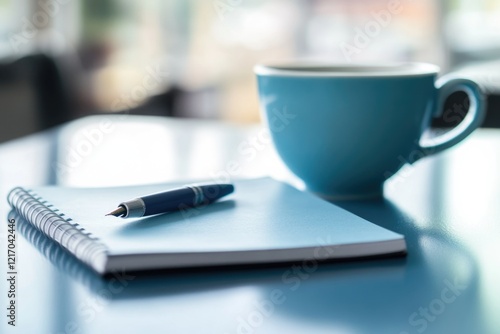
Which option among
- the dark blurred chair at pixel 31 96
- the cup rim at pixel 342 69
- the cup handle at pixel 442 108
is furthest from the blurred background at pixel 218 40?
the cup handle at pixel 442 108

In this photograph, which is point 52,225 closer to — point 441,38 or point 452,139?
point 452,139

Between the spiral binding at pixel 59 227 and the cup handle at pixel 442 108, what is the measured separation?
37 centimetres

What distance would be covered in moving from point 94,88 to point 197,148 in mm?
2452

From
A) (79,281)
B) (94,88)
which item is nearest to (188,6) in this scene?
(94,88)

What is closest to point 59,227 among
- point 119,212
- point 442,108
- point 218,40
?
point 119,212

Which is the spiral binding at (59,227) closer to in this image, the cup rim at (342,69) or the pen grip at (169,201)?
the pen grip at (169,201)

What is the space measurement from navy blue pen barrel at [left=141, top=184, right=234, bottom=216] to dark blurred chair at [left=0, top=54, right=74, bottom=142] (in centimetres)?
112

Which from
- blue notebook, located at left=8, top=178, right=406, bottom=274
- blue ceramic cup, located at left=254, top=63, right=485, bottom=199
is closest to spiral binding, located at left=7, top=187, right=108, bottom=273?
blue notebook, located at left=8, top=178, right=406, bottom=274

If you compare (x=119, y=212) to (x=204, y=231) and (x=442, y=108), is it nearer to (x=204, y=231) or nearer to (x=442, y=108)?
(x=204, y=231)

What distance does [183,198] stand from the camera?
2.07 ft

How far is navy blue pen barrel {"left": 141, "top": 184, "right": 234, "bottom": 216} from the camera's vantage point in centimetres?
61

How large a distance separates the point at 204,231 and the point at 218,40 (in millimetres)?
2925

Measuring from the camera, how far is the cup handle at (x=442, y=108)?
29.6 inches

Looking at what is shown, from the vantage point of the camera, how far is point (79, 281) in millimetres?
507
